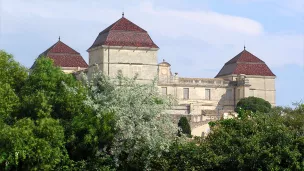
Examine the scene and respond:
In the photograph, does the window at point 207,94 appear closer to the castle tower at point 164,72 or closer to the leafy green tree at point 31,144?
the castle tower at point 164,72

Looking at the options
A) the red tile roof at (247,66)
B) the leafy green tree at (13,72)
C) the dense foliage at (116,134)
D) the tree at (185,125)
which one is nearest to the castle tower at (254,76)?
the red tile roof at (247,66)

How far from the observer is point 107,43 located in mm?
61281

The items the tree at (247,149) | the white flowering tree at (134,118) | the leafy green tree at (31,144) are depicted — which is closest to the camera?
the leafy green tree at (31,144)

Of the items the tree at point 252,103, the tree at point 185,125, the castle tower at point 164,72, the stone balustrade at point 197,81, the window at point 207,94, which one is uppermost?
the castle tower at point 164,72

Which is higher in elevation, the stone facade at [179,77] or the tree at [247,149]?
→ the stone facade at [179,77]

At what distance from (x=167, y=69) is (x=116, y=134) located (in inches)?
1724

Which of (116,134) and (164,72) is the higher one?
(164,72)

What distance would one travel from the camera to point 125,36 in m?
61.7

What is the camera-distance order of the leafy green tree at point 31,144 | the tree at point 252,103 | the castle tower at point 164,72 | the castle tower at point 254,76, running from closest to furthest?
the leafy green tree at point 31,144 → the tree at point 252,103 → the castle tower at point 164,72 → the castle tower at point 254,76

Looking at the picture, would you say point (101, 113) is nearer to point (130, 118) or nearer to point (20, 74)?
point (130, 118)

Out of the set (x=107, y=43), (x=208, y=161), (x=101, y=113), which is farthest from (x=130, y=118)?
(x=107, y=43)

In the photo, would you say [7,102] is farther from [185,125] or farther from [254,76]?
[254,76]

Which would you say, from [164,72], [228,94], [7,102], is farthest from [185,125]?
[228,94]

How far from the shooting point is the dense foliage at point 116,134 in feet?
75.7
